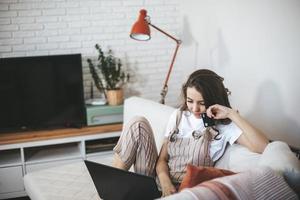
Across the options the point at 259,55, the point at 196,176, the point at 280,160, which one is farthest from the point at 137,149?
the point at 259,55

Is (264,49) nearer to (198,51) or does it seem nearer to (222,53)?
(222,53)

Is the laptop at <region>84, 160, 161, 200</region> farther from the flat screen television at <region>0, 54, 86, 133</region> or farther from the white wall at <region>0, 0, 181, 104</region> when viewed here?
the white wall at <region>0, 0, 181, 104</region>

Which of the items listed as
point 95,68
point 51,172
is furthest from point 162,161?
point 95,68

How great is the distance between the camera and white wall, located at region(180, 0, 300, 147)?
2.13m

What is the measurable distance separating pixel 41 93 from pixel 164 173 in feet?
5.22

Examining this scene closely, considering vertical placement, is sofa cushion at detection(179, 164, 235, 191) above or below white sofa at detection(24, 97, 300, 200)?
above

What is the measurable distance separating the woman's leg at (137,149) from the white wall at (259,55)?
84 cm

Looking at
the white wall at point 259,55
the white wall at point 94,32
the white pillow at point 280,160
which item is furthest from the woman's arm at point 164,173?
the white wall at point 94,32

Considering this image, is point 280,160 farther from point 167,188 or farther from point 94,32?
point 94,32

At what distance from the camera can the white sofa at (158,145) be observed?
1432 mm

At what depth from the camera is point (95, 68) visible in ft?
11.4

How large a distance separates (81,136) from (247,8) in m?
1.68

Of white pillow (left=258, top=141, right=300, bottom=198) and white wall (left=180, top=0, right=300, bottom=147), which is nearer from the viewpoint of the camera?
white pillow (left=258, top=141, right=300, bottom=198)

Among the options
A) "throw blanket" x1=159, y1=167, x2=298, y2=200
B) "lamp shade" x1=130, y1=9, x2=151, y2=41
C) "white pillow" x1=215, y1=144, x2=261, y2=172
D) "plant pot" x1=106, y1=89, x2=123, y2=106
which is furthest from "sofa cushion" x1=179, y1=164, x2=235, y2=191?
"plant pot" x1=106, y1=89, x2=123, y2=106
